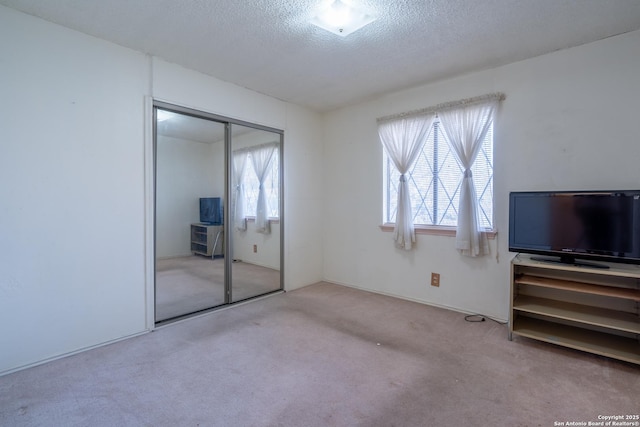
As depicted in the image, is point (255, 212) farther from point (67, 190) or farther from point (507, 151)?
point (507, 151)

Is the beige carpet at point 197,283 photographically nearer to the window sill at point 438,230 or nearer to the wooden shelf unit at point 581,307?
the window sill at point 438,230

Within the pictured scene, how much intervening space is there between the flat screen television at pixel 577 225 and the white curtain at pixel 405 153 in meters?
1.04

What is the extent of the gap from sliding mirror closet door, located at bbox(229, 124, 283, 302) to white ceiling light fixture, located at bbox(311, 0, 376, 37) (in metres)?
1.60

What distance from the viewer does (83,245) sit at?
2.35m

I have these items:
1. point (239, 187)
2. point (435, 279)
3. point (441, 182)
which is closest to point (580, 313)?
point (435, 279)

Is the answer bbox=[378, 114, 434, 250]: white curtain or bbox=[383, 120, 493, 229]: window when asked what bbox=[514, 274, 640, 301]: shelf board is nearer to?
bbox=[383, 120, 493, 229]: window

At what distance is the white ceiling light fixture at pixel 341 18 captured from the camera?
6.64 ft

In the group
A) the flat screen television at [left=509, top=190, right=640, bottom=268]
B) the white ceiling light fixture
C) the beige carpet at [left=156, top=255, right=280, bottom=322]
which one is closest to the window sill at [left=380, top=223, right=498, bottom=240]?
the flat screen television at [left=509, top=190, right=640, bottom=268]

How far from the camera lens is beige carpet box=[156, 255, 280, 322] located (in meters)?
2.89

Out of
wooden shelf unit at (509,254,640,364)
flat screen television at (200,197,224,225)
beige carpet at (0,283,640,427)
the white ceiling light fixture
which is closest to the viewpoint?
beige carpet at (0,283,640,427)

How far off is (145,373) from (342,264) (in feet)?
8.72

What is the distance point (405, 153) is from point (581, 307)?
2088mm

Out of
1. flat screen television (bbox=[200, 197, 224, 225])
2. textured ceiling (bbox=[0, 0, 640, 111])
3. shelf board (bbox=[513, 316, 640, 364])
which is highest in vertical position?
textured ceiling (bbox=[0, 0, 640, 111])

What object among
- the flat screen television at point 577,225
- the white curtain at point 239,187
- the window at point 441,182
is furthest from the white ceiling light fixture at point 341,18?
the flat screen television at point 577,225
